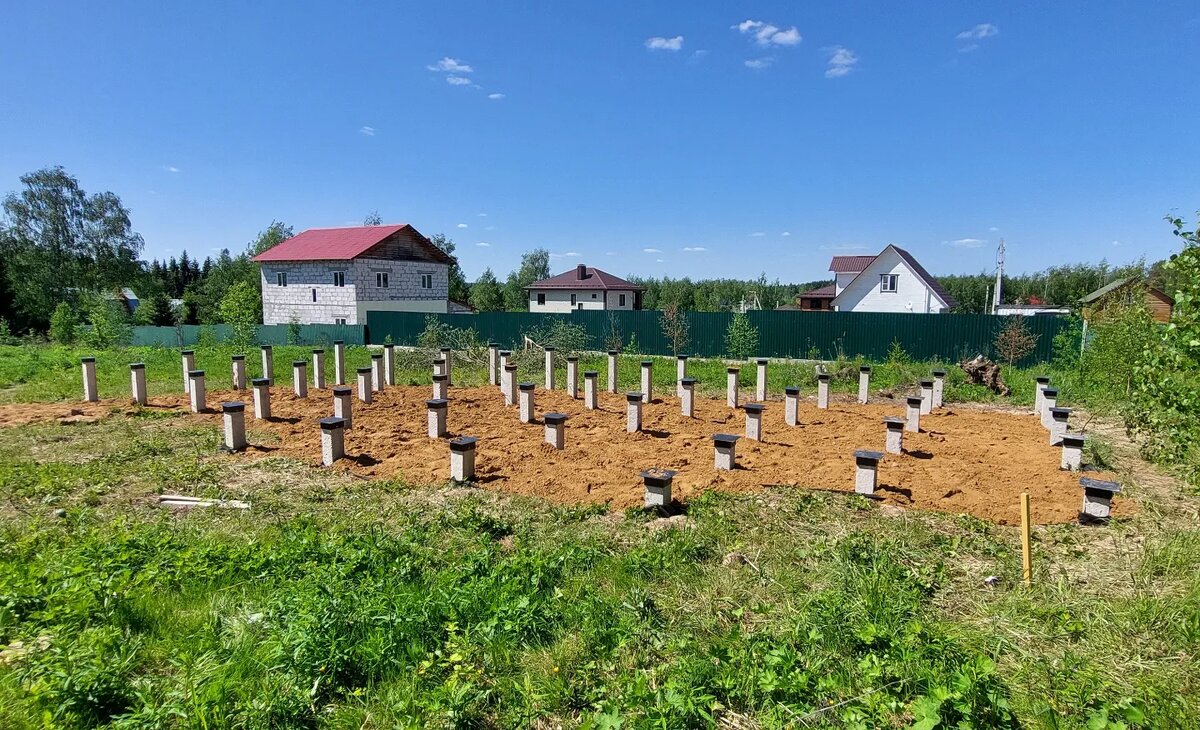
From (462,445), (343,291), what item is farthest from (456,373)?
(343,291)

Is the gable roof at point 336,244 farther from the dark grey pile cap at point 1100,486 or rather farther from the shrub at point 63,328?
the dark grey pile cap at point 1100,486

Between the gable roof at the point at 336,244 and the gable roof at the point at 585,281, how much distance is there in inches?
583

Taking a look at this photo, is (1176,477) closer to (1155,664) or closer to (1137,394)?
(1137,394)

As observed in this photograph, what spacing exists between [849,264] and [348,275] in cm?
3583

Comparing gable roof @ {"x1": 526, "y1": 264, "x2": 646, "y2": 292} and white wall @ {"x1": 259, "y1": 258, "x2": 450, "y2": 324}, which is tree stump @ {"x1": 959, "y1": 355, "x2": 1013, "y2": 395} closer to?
white wall @ {"x1": 259, "y1": 258, "x2": 450, "y2": 324}

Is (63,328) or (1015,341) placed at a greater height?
(63,328)

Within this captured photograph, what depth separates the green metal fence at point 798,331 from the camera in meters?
18.5

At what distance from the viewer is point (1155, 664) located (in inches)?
122

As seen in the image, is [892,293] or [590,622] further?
[892,293]

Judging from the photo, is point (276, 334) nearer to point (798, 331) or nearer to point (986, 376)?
point (798, 331)

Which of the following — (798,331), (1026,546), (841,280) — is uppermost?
(841,280)

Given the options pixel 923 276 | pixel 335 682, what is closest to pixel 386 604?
pixel 335 682

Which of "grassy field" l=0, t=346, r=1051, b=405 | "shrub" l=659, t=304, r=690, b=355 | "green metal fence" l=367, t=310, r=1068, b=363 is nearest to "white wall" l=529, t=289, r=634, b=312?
"green metal fence" l=367, t=310, r=1068, b=363

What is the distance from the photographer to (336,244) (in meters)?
32.0
